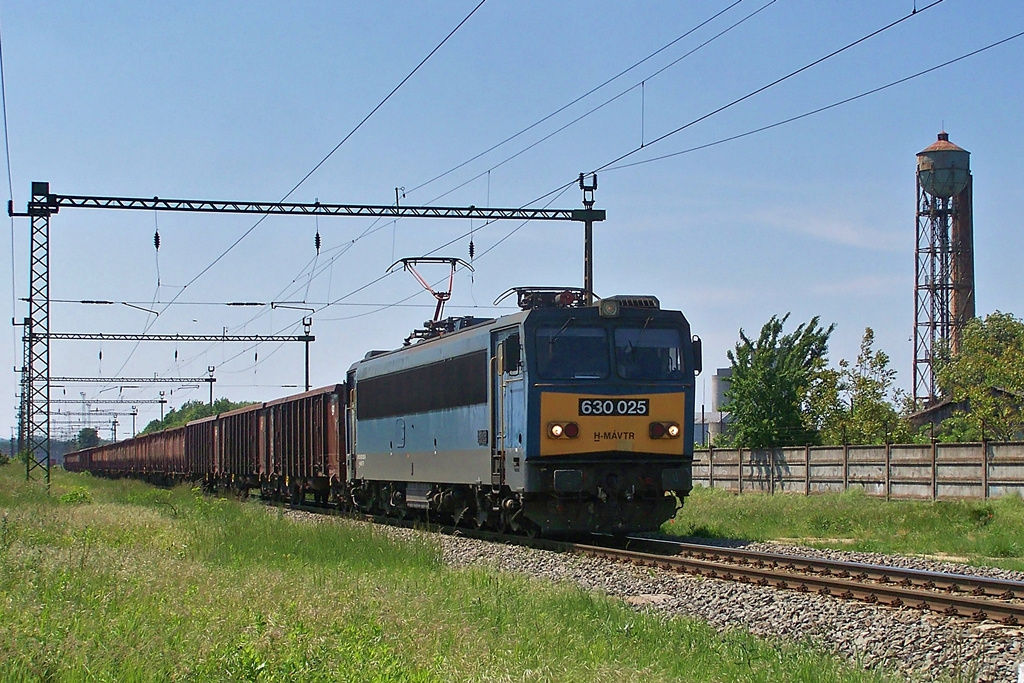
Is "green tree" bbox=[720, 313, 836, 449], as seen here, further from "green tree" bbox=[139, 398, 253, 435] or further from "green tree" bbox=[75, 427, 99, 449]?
"green tree" bbox=[75, 427, 99, 449]

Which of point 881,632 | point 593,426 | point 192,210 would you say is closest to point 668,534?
point 593,426

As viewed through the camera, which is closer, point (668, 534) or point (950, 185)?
point (668, 534)

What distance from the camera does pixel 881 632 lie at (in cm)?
977

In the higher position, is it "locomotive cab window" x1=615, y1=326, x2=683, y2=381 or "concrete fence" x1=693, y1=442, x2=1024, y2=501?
"locomotive cab window" x1=615, y1=326, x2=683, y2=381

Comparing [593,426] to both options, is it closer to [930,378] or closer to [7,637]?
[7,637]

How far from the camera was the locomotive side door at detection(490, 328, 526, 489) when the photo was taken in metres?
16.6

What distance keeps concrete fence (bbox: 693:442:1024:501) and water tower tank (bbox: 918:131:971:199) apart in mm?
45659

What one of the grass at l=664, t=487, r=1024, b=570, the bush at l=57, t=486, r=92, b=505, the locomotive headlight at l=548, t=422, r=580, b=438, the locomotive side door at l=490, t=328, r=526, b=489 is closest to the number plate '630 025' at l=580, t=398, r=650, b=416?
the locomotive headlight at l=548, t=422, r=580, b=438

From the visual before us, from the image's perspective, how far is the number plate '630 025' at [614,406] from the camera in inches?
656

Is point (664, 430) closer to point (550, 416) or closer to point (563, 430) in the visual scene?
point (563, 430)

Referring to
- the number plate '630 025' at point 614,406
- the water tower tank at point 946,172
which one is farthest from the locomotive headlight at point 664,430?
the water tower tank at point 946,172

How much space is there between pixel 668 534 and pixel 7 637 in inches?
539

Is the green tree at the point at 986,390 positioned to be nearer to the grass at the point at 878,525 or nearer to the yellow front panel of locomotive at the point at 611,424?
the grass at the point at 878,525

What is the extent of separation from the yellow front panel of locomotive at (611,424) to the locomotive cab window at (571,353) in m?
0.32
